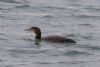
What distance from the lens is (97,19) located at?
71.4 feet

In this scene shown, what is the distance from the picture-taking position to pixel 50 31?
19.2 metres

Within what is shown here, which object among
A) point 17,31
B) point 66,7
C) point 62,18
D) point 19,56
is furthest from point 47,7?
point 19,56

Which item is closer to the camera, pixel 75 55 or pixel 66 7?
pixel 75 55

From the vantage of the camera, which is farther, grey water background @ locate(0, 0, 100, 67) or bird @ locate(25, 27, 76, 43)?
bird @ locate(25, 27, 76, 43)

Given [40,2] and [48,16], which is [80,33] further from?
[40,2]

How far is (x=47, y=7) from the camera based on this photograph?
23.6 meters

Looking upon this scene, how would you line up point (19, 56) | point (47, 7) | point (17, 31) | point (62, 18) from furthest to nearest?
1. point (47, 7)
2. point (62, 18)
3. point (17, 31)
4. point (19, 56)

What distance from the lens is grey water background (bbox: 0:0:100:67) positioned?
50.1 ft

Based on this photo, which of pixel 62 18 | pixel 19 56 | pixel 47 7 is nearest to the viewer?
pixel 19 56

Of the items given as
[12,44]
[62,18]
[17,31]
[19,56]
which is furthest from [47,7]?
[19,56]

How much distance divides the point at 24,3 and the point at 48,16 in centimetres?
306

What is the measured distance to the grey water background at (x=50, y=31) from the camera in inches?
601

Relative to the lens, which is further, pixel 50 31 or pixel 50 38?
pixel 50 31

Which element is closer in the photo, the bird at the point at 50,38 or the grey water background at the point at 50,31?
→ the grey water background at the point at 50,31
